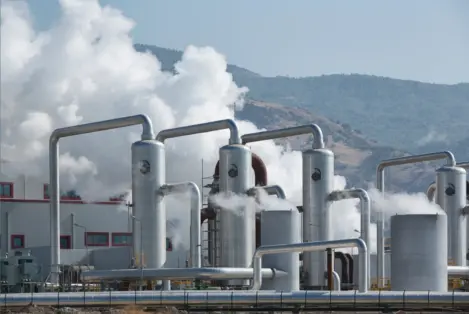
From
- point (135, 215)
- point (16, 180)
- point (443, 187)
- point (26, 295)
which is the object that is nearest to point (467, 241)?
point (443, 187)

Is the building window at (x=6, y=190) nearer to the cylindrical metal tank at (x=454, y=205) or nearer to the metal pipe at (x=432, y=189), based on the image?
the metal pipe at (x=432, y=189)

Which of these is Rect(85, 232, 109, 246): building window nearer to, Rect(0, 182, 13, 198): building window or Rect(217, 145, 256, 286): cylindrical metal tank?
Rect(0, 182, 13, 198): building window

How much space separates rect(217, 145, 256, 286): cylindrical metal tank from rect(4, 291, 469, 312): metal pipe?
15.6 meters

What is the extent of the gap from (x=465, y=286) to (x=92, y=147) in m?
29.2

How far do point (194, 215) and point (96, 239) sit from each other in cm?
2226

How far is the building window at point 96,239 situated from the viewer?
79.9 m

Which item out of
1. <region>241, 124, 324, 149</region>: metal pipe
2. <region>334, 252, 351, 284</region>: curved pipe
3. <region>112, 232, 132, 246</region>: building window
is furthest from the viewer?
<region>112, 232, 132, 246</region>: building window

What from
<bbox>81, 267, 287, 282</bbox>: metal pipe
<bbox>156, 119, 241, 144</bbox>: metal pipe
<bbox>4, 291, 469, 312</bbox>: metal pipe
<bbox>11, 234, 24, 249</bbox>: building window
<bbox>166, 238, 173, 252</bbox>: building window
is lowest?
<bbox>4, 291, 469, 312</bbox>: metal pipe

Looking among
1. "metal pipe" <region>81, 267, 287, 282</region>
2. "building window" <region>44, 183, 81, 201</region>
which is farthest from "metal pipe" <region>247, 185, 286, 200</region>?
"building window" <region>44, 183, 81, 201</region>

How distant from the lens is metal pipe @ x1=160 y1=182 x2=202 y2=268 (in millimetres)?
58406

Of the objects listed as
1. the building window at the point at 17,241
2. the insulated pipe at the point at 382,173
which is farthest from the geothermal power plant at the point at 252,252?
the building window at the point at 17,241

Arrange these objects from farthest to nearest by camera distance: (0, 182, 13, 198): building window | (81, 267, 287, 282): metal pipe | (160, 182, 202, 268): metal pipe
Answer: (0, 182, 13, 198): building window
(160, 182, 202, 268): metal pipe
(81, 267, 287, 282): metal pipe

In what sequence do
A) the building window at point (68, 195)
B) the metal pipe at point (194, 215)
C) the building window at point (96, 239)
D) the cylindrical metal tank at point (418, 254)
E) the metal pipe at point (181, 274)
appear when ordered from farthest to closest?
the building window at point (68, 195) → the building window at point (96, 239) → the metal pipe at point (194, 215) → the metal pipe at point (181, 274) → the cylindrical metal tank at point (418, 254)

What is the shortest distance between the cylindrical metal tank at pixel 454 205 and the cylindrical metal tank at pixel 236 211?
1479 cm
